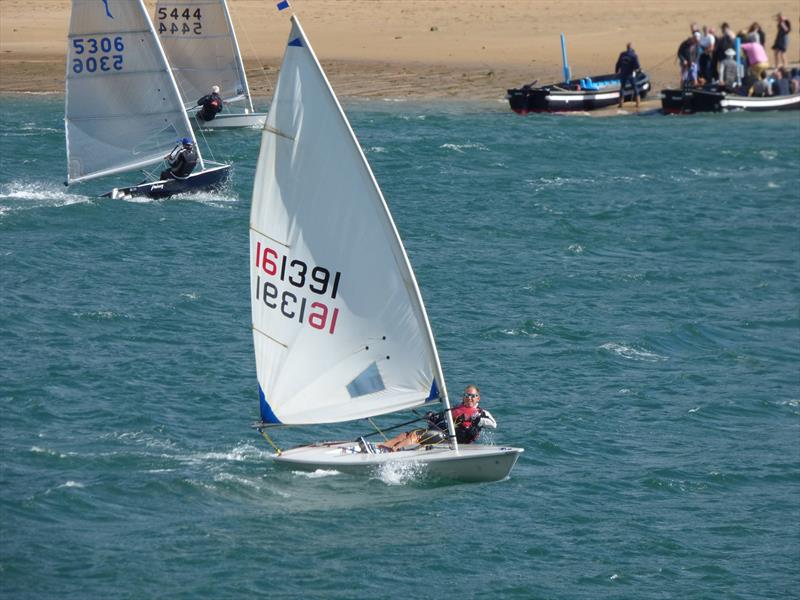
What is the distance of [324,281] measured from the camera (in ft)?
77.4

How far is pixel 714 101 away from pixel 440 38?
55.3 feet

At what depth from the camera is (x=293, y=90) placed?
874 inches

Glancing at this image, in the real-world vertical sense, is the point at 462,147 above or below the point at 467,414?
above

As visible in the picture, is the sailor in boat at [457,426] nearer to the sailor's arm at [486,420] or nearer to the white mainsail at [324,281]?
the sailor's arm at [486,420]

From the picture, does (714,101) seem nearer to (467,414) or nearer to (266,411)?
(467,414)

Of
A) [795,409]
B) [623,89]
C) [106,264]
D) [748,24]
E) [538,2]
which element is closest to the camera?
[795,409]

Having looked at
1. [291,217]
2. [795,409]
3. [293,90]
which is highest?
[293,90]

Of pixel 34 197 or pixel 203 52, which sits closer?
pixel 34 197

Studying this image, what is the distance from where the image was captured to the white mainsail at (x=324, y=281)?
74.0 feet

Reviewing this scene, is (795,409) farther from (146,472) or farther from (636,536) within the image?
(146,472)

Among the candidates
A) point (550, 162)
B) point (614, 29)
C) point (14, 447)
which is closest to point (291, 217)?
point (14, 447)

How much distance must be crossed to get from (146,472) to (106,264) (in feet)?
46.6

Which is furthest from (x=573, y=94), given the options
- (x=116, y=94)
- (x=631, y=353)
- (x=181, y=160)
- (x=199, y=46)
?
(x=631, y=353)

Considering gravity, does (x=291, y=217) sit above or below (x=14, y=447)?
above
